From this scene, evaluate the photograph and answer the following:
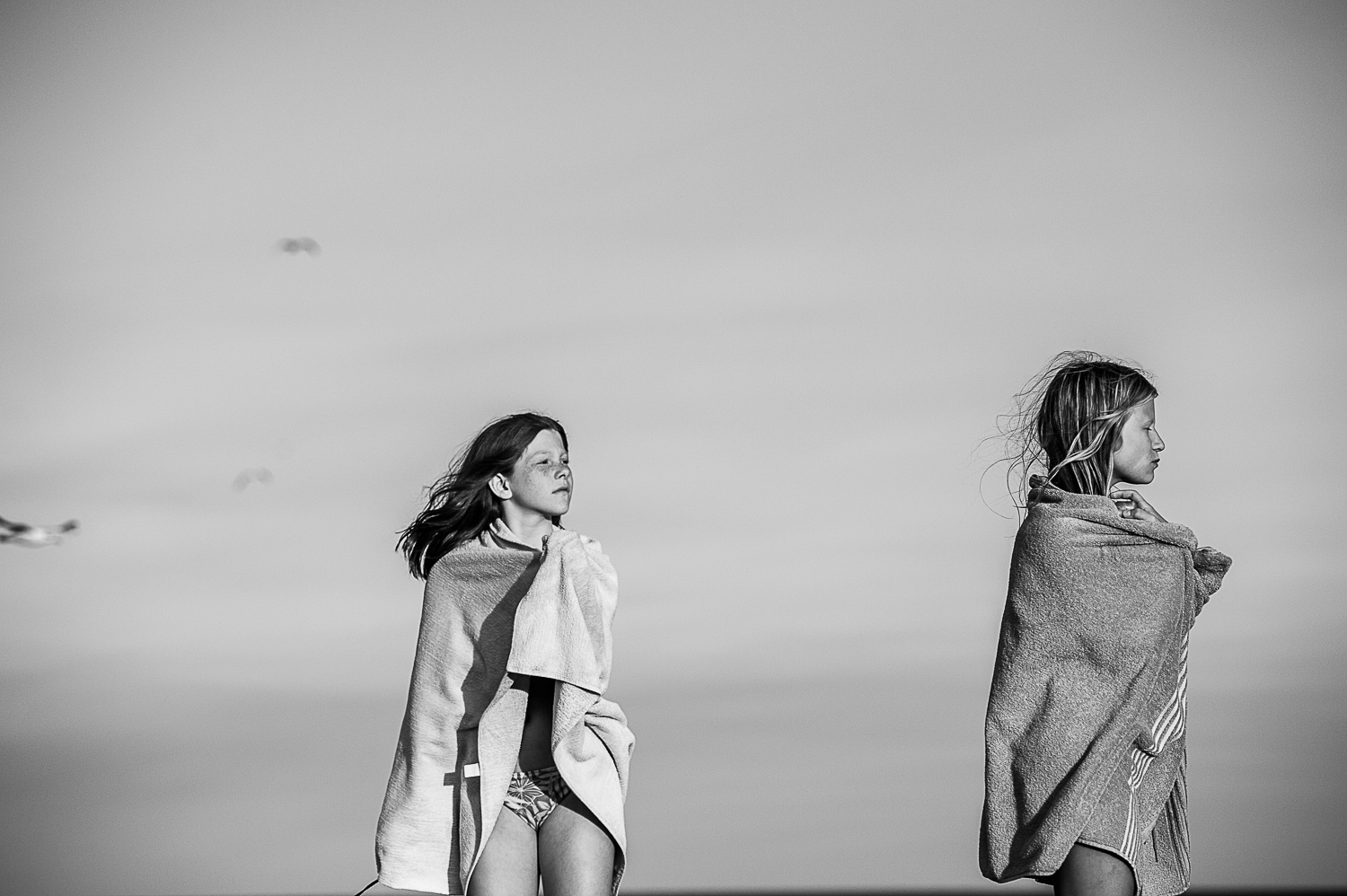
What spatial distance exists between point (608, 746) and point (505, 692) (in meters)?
0.38

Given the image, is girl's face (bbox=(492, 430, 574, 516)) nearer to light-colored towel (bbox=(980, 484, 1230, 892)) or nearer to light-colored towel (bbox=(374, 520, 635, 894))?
light-colored towel (bbox=(374, 520, 635, 894))

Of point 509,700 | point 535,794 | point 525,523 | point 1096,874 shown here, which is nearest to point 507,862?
point 535,794

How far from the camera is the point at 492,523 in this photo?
20.1ft

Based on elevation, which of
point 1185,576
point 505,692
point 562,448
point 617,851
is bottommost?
point 617,851

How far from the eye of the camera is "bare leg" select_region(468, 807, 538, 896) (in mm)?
5625

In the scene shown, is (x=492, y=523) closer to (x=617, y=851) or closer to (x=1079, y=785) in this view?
(x=617, y=851)

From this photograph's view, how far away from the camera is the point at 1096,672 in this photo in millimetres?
5059

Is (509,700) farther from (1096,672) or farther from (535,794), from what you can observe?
(1096,672)

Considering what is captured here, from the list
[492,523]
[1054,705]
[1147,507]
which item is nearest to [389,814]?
[492,523]

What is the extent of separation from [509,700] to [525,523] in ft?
2.18

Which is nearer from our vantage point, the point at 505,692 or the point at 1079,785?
the point at 1079,785

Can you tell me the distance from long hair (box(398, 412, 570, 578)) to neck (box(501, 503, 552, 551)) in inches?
1.8

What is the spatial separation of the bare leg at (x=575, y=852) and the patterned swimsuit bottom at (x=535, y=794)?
0.03m

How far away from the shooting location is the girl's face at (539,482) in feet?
20.0
